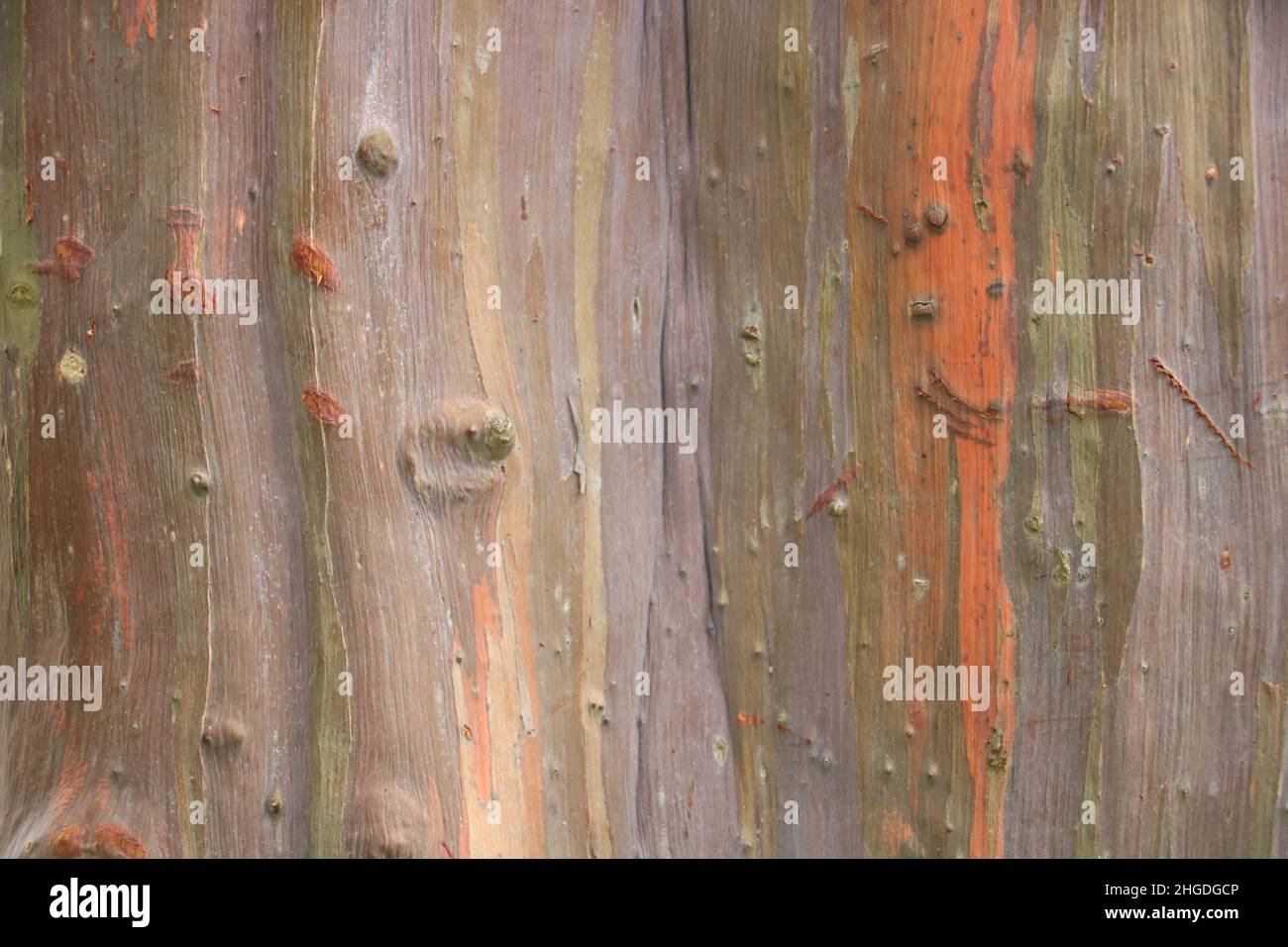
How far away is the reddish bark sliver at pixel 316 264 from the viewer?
1289 mm

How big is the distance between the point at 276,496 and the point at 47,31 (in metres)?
0.80

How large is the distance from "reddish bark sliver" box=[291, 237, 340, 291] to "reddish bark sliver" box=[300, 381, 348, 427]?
16cm

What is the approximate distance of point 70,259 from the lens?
1321 millimetres

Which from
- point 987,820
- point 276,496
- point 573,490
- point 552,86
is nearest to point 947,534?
point 987,820

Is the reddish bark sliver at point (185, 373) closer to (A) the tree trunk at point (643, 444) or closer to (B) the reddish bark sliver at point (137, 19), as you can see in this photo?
(A) the tree trunk at point (643, 444)

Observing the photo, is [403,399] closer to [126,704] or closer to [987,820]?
[126,704]

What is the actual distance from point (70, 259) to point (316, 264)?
40 cm

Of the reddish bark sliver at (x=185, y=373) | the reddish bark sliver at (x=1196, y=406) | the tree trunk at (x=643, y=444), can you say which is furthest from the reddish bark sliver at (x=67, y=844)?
the reddish bark sliver at (x=1196, y=406)

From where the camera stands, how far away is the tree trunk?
1.31m

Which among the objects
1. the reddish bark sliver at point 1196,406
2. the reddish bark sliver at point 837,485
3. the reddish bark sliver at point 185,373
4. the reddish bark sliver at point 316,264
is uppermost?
the reddish bark sliver at point 316,264

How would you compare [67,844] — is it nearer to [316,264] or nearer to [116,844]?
[116,844]

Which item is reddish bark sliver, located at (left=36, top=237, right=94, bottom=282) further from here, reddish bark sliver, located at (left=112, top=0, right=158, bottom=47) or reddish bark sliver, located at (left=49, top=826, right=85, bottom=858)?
reddish bark sliver, located at (left=49, top=826, right=85, bottom=858)

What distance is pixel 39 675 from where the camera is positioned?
52.9 inches

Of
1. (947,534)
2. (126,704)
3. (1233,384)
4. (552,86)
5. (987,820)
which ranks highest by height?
(552,86)
